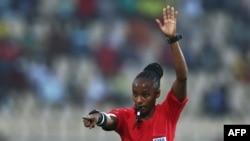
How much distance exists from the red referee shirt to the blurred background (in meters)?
7.32

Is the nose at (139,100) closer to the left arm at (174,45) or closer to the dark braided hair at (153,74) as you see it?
the dark braided hair at (153,74)

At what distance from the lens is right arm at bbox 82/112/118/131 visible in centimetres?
670

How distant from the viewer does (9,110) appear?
1509cm

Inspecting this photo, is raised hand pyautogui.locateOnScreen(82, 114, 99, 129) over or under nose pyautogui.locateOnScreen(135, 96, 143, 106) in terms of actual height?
under

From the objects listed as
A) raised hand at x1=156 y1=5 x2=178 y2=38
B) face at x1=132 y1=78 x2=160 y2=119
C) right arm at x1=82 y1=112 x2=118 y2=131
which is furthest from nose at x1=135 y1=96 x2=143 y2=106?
raised hand at x1=156 y1=5 x2=178 y2=38

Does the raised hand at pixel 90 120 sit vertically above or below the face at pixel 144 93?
below

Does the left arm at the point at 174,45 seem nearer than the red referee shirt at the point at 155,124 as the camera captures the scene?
Yes

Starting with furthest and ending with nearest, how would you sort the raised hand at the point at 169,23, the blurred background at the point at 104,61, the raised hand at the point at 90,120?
the blurred background at the point at 104,61 → the raised hand at the point at 169,23 → the raised hand at the point at 90,120

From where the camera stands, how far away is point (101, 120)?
6.99 meters

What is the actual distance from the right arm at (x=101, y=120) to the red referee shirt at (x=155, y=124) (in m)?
0.07

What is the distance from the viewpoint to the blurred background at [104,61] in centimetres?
1502

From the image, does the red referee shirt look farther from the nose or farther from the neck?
the nose

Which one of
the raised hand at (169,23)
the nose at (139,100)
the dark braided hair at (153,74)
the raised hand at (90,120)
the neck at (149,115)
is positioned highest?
the raised hand at (169,23)

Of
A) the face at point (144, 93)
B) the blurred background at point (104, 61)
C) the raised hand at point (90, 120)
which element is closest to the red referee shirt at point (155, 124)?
the face at point (144, 93)
